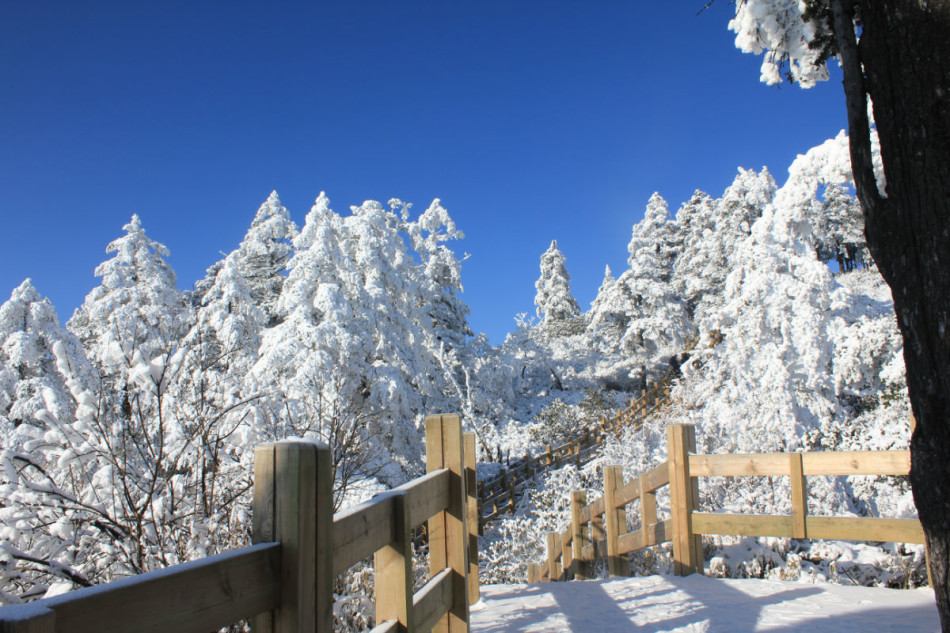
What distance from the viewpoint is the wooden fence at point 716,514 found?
4719 millimetres

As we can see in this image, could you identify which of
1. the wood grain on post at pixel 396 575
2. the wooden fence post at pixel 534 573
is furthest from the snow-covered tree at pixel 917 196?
the wooden fence post at pixel 534 573

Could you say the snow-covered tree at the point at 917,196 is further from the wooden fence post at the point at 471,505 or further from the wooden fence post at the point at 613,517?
the wooden fence post at the point at 613,517

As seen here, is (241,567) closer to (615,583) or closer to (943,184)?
(943,184)

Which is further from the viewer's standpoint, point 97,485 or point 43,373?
point 43,373

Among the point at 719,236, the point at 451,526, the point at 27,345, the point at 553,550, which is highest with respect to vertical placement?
the point at 719,236

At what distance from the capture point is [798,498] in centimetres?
498

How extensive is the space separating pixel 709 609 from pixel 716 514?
3.79ft

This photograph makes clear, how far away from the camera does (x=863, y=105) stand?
2.88 m

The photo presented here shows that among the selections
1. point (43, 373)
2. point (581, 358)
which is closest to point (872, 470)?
point (43, 373)

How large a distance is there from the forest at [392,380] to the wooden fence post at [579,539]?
1.06 metres

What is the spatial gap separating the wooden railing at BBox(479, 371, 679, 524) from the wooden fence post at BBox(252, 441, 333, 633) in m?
16.2

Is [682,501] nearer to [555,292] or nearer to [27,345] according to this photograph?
[27,345]

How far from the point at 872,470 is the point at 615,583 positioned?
2439 mm

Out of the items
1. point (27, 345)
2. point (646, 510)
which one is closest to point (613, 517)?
point (646, 510)
